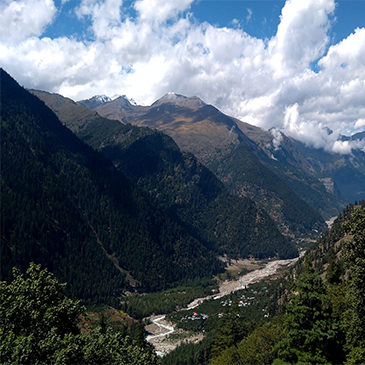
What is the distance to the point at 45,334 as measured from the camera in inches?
1463

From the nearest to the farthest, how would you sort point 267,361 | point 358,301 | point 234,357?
point 358,301, point 267,361, point 234,357

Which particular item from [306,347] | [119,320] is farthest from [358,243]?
A: [119,320]

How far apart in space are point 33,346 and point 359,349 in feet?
129

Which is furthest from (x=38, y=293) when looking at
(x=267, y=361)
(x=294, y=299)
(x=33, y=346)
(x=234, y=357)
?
(x=234, y=357)

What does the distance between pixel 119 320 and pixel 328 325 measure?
155m

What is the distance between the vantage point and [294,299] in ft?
155

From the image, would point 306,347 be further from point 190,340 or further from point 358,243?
point 190,340

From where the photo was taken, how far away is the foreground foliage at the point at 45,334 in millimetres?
32000

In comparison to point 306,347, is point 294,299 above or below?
above

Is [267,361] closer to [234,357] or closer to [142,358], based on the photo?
[234,357]

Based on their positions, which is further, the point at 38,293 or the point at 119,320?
the point at 119,320

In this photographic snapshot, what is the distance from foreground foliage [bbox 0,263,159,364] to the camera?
32000mm

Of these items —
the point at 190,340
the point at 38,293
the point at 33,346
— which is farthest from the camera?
the point at 190,340

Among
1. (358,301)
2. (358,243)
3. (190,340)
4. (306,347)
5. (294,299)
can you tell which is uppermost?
(358,243)
